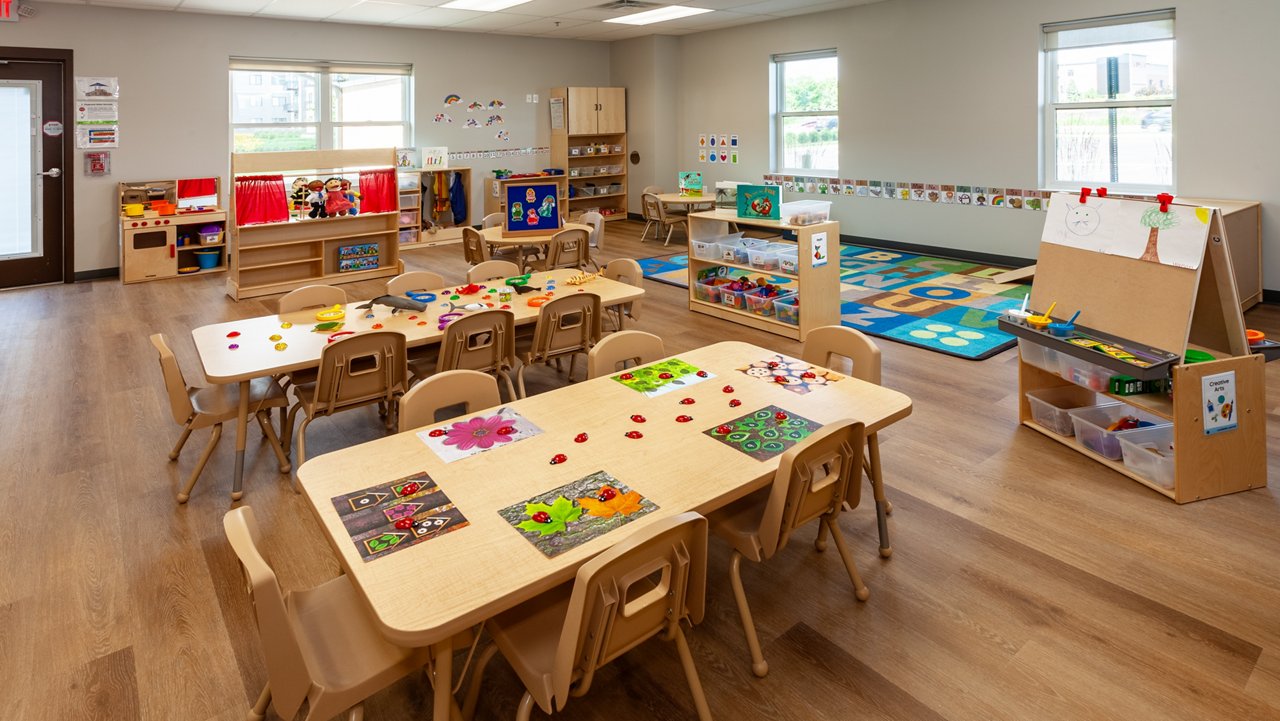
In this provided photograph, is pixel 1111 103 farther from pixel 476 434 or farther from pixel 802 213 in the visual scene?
pixel 476 434

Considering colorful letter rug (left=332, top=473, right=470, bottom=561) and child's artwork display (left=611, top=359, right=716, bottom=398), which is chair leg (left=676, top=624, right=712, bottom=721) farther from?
child's artwork display (left=611, top=359, right=716, bottom=398)

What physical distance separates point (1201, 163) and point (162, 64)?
10024mm

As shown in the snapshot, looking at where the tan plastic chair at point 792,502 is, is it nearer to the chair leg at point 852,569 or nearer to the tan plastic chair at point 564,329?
the chair leg at point 852,569

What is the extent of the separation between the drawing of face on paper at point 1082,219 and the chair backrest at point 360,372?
127 inches

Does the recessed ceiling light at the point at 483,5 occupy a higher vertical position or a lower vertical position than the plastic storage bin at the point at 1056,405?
higher

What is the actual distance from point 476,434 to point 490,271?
9.22 feet

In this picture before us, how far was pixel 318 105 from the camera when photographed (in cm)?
926

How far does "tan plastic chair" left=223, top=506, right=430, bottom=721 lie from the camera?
1536mm

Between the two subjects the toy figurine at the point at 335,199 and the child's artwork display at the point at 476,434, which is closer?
the child's artwork display at the point at 476,434

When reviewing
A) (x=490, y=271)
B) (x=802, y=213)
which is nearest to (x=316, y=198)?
(x=490, y=271)

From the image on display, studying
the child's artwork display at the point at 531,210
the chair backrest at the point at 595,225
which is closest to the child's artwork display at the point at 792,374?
the child's artwork display at the point at 531,210

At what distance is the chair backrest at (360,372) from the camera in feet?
10.4

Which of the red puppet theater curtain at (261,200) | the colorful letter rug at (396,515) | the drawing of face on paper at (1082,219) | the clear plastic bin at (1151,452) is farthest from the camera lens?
the red puppet theater curtain at (261,200)

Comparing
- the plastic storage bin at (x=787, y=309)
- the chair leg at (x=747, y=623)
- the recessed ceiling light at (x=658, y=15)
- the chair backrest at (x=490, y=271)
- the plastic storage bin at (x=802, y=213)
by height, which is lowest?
the chair leg at (x=747, y=623)
